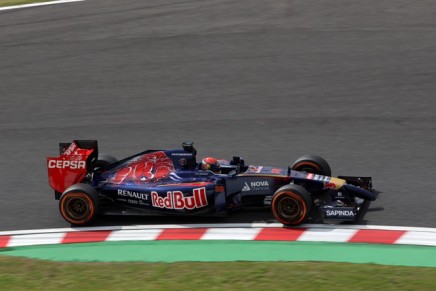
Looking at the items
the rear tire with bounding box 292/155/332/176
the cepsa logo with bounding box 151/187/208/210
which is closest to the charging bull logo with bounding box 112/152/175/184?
the cepsa logo with bounding box 151/187/208/210

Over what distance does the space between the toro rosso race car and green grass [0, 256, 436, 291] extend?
80.1 inches

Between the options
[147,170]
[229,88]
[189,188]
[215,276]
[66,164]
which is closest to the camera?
[215,276]

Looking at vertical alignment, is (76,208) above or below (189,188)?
below

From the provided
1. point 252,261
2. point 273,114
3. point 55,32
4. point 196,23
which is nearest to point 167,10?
point 196,23

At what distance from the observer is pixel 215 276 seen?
28.0 feet

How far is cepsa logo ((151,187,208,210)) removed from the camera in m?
11.1

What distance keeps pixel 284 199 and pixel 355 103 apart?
5.23 meters

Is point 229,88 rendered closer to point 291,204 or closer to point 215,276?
point 291,204

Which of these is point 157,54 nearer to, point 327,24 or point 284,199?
point 327,24

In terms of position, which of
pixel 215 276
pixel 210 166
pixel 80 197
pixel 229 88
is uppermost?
pixel 229 88

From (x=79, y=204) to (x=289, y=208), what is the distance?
2725 millimetres

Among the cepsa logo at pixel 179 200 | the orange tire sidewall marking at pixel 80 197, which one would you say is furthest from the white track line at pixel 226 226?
the cepsa logo at pixel 179 200

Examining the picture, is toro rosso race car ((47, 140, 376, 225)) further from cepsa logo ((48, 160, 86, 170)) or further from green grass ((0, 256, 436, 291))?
green grass ((0, 256, 436, 291))

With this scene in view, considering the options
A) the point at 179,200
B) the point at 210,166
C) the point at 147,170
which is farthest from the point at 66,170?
the point at 210,166
